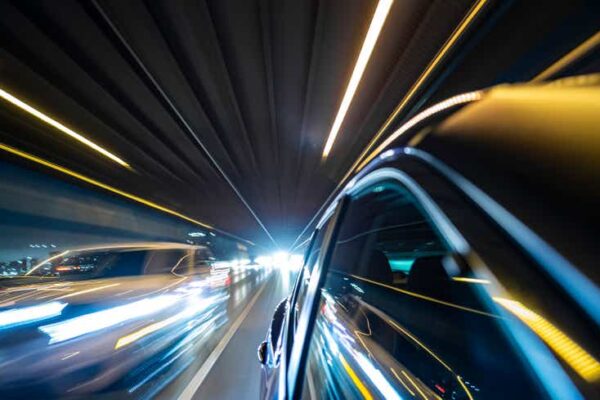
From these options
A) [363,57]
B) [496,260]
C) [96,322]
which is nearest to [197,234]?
[96,322]

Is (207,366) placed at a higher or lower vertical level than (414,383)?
lower

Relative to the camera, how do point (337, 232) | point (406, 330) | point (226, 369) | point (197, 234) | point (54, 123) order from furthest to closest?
1. point (197, 234)
2. point (54, 123)
3. point (226, 369)
4. point (337, 232)
5. point (406, 330)

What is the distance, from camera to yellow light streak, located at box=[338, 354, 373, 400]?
1027 millimetres

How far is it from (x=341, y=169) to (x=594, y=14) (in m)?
9.39

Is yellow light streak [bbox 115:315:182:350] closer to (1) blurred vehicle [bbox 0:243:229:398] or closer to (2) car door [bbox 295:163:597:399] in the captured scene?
(1) blurred vehicle [bbox 0:243:229:398]

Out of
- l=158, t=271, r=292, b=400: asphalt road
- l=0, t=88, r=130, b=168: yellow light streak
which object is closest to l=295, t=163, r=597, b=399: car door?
l=158, t=271, r=292, b=400: asphalt road

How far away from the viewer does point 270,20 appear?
4.68 metres

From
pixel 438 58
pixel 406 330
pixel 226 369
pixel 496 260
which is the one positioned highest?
pixel 438 58

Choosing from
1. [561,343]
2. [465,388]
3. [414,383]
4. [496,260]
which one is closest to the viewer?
[561,343]

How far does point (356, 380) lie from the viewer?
1157 millimetres

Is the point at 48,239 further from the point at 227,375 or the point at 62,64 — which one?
the point at 227,375

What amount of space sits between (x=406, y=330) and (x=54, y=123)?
9630mm

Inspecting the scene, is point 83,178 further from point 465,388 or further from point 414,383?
point 465,388

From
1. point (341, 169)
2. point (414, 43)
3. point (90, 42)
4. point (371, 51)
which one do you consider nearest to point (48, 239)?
point (90, 42)
